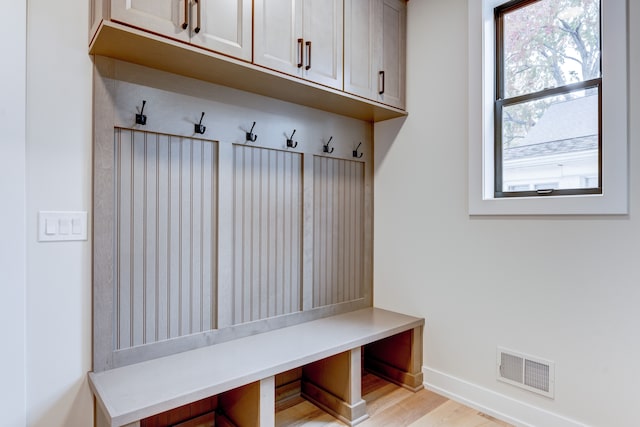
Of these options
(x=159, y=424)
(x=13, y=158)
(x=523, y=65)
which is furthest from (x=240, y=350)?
(x=523, y=65)

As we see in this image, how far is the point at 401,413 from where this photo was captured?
81.5 inches

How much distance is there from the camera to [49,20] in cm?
150

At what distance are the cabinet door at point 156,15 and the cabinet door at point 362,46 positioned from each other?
3.00ft

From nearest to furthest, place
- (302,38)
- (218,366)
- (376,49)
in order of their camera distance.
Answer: (218,366) → (302,38) → (376,49)

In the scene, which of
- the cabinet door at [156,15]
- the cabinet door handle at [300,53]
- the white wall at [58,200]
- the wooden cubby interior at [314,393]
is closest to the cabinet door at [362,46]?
the cabinet door handle at [300,53]

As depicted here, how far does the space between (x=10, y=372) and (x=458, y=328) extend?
7.09 ft

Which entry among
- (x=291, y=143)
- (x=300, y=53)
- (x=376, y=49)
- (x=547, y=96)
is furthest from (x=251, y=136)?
(x=547, y=96)

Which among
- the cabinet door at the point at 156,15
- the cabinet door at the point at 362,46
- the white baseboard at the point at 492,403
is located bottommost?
the white baseboard at the point at 492,403

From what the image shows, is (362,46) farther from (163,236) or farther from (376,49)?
(163,236)

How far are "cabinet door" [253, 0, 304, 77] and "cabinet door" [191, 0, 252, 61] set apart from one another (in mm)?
51

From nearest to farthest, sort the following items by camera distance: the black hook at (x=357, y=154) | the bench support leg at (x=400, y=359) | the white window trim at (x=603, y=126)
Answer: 1. the white window trim at (x=603, y=126)
2. the bench support leg at (x=400, y=359)
3. the black hook at (x=357, y=154)

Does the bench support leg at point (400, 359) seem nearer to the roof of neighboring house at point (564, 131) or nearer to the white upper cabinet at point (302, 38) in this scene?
the roof of neighboring house at point (564, 131)

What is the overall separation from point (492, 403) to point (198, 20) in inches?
93.8

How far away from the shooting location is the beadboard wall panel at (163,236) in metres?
1.66
